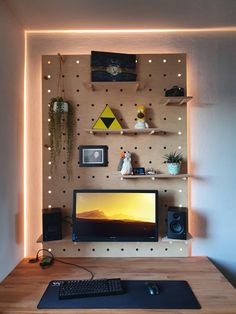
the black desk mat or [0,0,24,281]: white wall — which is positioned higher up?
[0,0,24,281]: white wall

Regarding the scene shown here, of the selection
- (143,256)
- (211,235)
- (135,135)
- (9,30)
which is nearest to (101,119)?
(135,135)

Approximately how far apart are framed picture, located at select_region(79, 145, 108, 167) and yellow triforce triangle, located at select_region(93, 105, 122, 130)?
152 mm

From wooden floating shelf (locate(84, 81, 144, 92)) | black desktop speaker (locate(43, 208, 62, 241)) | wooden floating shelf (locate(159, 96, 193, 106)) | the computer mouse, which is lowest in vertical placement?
the computer mouse

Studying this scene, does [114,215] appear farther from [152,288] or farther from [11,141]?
[11,141]

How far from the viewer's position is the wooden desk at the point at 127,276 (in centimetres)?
123

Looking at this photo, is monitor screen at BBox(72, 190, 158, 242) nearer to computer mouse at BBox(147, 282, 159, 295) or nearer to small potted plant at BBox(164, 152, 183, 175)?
small potted plant at BBox(164, 152, 183, 175)

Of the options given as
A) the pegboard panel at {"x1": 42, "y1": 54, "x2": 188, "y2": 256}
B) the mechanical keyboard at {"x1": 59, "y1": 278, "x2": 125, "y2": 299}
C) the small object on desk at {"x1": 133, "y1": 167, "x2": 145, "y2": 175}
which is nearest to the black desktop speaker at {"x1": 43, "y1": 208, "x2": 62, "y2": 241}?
the pegboard panel at {"x1": 42, "y1": 54, "x2": 188, "y2": 256}

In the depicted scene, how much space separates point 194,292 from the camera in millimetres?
1354

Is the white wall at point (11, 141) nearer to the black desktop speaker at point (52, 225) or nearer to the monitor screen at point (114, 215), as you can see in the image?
the black desktop speaker at point (52, 225)

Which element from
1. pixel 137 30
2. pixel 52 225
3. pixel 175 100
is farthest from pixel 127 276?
pixel 137 30

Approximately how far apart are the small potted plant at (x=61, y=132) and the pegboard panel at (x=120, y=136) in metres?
0.03

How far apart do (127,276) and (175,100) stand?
121cm

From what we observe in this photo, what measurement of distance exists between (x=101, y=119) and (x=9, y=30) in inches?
32.8

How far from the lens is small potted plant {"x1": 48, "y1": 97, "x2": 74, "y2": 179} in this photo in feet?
6.00
